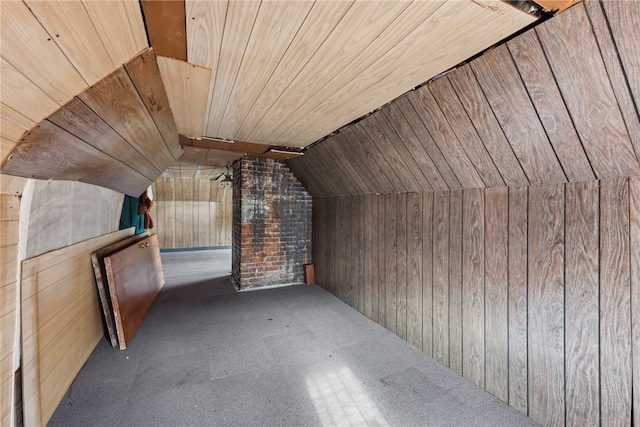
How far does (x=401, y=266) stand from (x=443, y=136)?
1311 millimetres

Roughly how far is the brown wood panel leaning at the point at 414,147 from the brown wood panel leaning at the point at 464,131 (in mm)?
295

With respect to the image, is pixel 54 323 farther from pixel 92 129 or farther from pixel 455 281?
pixel 455 281

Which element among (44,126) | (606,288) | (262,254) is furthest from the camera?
(262,254)

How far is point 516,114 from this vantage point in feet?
4.42

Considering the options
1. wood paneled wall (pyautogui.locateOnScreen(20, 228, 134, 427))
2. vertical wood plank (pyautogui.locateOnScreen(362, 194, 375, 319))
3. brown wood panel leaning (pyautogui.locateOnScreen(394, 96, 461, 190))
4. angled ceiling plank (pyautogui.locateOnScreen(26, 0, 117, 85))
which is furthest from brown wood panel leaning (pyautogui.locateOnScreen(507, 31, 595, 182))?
wood paneled wall (pyautogui.locateOnScreen(20, 228, 134, 427))

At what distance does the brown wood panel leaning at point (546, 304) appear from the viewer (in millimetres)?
1467

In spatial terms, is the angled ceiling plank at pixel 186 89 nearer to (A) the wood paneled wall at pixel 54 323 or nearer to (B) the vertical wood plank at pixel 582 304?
(A) the wood paneled wall at pixel 54 323

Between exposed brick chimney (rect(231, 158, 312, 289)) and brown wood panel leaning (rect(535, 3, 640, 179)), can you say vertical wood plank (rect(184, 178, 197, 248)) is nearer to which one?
exposed brick chimney (rect(231, 158, 312, 289))

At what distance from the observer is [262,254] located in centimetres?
403

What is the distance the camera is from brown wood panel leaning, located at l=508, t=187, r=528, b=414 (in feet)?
5.33

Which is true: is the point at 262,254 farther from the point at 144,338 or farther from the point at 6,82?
the point at 6,82

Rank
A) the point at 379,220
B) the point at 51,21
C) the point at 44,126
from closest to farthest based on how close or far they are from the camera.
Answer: the point at 51,21
the point at 44,126
the point at 379,220

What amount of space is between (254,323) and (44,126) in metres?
2.39

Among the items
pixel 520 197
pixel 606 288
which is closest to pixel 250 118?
pixel 520 197
